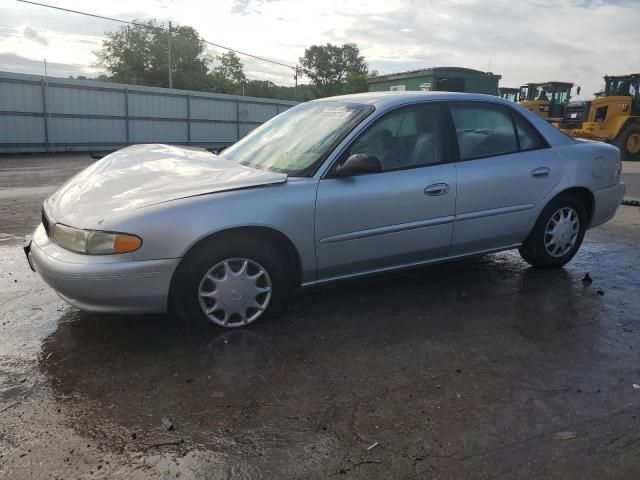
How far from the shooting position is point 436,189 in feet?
12.8

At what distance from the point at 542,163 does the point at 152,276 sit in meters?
3.30

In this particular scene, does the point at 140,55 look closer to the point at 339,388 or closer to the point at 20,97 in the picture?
the point at 20,97

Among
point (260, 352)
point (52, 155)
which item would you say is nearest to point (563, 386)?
point (260, 352)

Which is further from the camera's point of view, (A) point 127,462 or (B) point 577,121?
(B) point 577,121

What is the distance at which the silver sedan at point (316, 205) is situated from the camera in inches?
121

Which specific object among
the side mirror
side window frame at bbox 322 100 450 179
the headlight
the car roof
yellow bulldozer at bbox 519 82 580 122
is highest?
yellow bulldozer at bbox 519 82 580 122

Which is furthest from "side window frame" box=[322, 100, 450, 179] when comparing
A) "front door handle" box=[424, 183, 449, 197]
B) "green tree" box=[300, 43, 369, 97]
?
"green tree" box=[300, 43, 369, 97]

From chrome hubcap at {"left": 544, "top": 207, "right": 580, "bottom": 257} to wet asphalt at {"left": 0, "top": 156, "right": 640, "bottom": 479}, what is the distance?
0.52 meters

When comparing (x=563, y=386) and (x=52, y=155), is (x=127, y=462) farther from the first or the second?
(x=52, y=155)

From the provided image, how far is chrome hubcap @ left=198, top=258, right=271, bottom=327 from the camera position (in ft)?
10.8

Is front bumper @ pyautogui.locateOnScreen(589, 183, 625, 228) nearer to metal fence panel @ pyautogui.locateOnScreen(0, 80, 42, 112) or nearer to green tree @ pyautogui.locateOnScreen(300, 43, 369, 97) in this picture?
metal fence panel @ pyautogui.locateOnScreen(0, 80, 42, 112)

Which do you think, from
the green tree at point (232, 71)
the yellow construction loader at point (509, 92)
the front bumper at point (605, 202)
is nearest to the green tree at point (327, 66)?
the green tree at point (232, 71)

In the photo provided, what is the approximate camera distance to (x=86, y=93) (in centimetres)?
1833

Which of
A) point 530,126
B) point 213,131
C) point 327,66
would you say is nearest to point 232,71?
point 327,66
